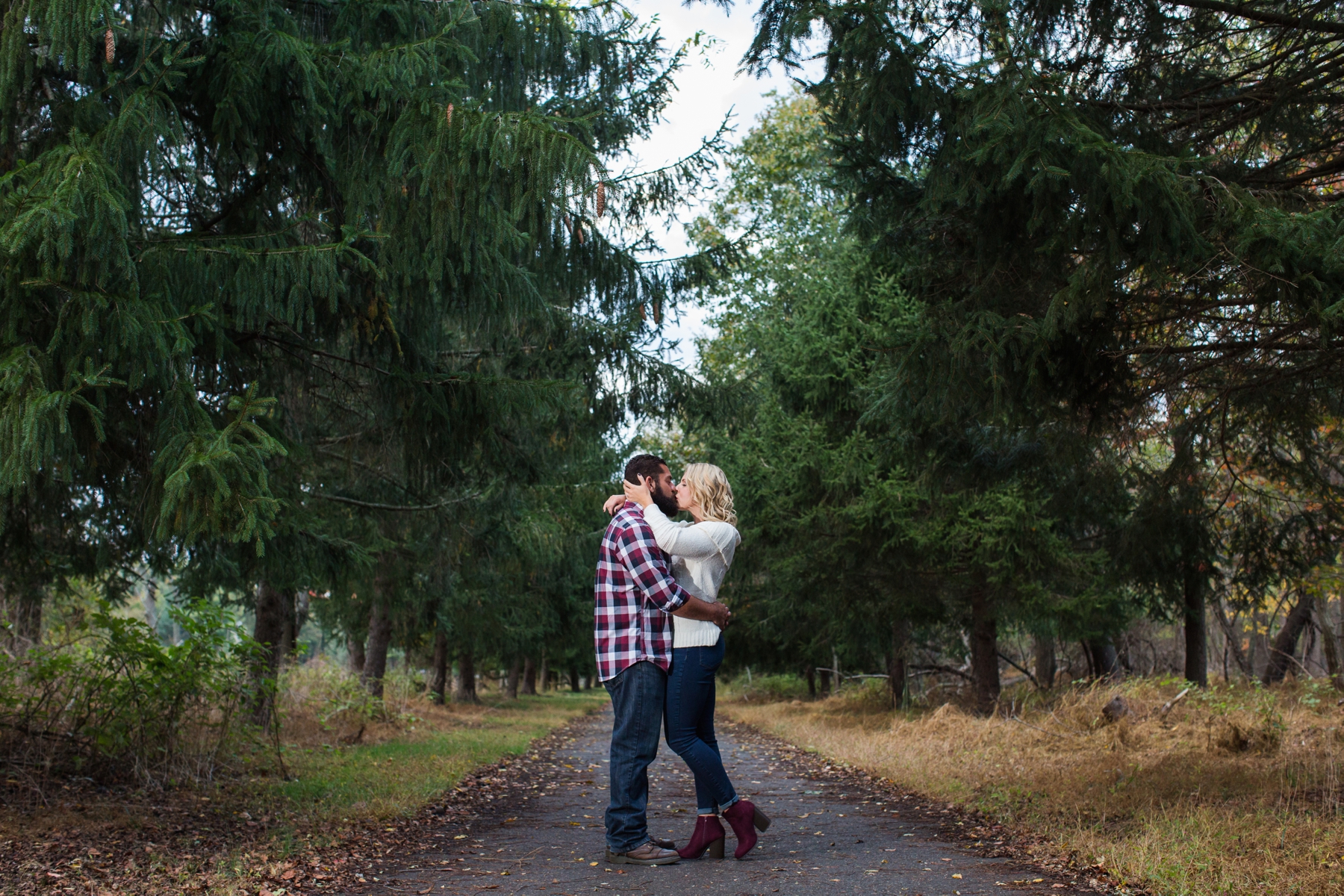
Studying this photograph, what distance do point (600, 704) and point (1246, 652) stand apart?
66.7 feet

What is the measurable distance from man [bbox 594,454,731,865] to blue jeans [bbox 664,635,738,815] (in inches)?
3.1

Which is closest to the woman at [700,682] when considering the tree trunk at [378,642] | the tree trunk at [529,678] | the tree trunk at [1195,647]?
the tree trunk at [1195,647]

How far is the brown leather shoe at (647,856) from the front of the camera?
485 centimetres

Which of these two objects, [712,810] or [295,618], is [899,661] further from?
[712,810]

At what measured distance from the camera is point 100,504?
6684mm

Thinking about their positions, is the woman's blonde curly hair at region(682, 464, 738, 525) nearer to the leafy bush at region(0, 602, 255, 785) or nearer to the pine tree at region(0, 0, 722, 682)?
the pine tree at region(0, 0, 722, 682)

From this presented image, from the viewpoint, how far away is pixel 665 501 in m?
5.31

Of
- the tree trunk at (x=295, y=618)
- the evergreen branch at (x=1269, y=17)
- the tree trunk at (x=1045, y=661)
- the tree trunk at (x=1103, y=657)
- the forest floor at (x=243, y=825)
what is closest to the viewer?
the forest floor at (x=243, y=825)

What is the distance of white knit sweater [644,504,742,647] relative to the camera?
501 centimetres

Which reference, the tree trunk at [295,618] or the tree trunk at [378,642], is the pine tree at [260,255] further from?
the tree trunk at [378,642]

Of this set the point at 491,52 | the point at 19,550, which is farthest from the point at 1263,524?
the point at 19,550

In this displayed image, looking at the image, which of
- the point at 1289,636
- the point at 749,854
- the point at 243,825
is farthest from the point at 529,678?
the point at 749,854

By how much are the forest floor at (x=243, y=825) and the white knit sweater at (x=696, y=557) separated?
191 cm

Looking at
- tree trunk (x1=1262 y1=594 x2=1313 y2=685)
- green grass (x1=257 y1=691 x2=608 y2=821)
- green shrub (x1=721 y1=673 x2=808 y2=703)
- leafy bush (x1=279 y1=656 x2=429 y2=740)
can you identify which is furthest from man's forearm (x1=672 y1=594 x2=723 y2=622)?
green shrub (x1=721 y1=673 x2=808 y2=703)
